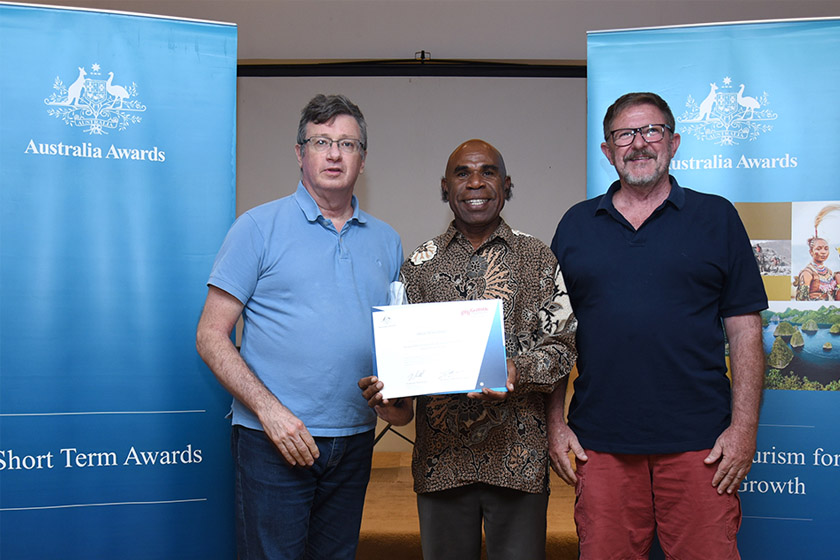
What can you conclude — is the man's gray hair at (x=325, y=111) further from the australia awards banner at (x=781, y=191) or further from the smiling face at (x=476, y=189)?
the australia awards banner at (x=781, y=191)

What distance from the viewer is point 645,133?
2.10 m

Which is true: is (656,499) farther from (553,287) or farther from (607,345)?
(553,287)

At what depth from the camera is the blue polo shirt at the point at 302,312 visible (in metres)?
1.90

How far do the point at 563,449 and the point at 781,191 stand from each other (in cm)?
148

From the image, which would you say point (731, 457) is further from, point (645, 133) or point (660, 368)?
point (645, 133)

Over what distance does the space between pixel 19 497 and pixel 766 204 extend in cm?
313

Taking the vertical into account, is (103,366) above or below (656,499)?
above

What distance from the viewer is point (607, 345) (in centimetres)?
205

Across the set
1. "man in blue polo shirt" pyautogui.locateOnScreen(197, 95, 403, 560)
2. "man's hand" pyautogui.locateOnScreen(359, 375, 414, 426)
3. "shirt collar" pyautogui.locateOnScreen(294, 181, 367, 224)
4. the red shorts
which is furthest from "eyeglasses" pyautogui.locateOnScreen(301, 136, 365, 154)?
the red shorts

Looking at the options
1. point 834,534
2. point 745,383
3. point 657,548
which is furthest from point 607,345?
point 834,534

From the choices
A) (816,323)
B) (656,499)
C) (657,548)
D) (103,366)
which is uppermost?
(816,323)

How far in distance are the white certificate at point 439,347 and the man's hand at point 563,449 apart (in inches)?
15.9

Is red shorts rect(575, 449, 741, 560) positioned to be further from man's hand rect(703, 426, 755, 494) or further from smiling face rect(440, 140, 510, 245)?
smiling face rect(440, 140, 510, 245)

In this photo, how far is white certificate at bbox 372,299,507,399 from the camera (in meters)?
1.83
